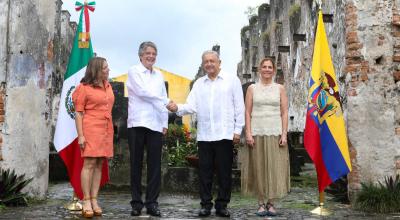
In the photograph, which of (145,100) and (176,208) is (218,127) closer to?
(145,100)

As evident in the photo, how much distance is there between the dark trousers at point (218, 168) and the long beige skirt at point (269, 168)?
0.32 meters

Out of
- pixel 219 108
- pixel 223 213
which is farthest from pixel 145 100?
pixel 223 213

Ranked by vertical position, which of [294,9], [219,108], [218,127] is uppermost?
[294,9]

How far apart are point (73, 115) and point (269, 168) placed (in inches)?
105

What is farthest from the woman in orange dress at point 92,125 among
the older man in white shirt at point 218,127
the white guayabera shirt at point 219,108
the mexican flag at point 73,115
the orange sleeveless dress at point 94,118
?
the white guayabera shirt at point 219,108

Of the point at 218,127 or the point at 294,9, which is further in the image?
the point at 294,9

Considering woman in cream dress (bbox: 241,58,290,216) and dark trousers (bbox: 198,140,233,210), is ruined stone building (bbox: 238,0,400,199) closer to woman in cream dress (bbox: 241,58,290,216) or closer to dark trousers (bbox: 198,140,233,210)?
woman in cream dress (bbox: 241,58,290,216)

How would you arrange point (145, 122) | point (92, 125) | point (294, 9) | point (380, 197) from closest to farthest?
point (92, 125)
point (145, 122)
point (380, 197)
point (294, 9)

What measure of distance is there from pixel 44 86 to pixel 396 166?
16.3ft

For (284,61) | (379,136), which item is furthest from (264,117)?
(284,61)

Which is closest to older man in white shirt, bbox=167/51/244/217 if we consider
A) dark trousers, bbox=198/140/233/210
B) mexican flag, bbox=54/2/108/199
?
dark trousers, bbox=198/140/233/210

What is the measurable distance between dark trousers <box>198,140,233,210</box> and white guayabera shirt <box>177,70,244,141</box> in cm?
12

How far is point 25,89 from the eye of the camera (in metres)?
7.41

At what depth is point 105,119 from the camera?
6.02 metres
